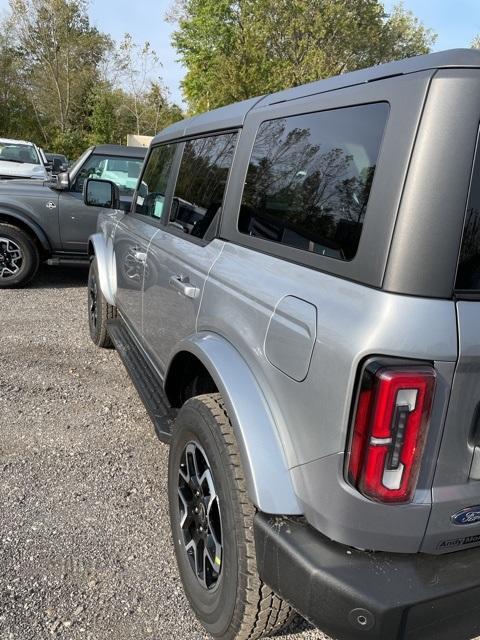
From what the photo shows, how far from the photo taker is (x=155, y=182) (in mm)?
3660

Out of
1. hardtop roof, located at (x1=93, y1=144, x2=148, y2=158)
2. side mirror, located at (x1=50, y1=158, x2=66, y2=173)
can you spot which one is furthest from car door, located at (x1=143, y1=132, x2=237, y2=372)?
side mirror, located at (x1=50, y1=158, x2=66, y2=173)

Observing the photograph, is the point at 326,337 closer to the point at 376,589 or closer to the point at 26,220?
the point at 376,589

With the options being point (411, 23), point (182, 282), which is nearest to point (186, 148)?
point (182, 282)

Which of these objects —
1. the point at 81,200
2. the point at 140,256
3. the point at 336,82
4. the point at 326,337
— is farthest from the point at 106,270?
the point at 326,337

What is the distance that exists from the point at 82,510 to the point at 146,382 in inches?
29.9

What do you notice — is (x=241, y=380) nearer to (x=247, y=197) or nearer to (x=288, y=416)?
(x=288, y=416)

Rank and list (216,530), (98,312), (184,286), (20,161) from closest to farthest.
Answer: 1. (216,530)
2. (184,286)
3. (98,312)
4. (20,161)

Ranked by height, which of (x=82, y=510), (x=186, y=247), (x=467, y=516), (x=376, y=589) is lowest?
(x=82, y=510)

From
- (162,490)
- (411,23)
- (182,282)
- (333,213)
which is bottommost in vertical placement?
(162,490)

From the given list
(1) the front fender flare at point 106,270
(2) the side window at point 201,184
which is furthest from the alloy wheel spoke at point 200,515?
(1) the front fender flare at point 106,270

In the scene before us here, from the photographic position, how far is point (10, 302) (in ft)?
20.9

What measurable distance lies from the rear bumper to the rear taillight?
0.19m

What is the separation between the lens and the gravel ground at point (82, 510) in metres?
2.16

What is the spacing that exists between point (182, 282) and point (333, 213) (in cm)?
101
